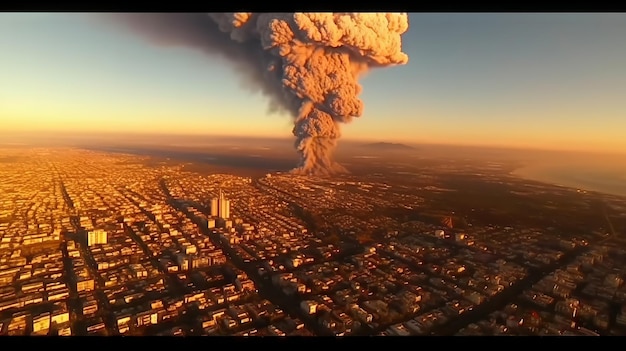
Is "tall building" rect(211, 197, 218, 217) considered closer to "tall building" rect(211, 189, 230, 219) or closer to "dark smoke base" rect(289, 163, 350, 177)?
"tall building" rect(211, 189, 230, 219)

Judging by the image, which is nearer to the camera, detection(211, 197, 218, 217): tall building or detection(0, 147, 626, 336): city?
detection(0, 147, 626, 336): city

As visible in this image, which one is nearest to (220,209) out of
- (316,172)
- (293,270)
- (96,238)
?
(96,238)

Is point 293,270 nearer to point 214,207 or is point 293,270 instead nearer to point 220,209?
point 220,209

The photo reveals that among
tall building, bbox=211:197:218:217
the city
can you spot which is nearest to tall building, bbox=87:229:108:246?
the city

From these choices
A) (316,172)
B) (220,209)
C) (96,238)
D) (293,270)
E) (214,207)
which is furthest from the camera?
(316,172)

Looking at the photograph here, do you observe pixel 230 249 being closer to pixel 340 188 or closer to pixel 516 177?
pixel 340 188

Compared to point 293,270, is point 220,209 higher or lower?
higher
